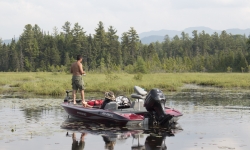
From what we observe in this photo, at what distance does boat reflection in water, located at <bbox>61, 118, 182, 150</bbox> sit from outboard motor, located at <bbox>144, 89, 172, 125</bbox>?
0.98ft

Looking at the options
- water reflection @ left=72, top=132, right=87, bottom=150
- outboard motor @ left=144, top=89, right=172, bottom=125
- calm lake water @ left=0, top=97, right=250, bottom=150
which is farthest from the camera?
outboard motor @ left=144, top=89, right=172, bottom=125

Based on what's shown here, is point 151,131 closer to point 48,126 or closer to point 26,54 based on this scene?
point 48,126

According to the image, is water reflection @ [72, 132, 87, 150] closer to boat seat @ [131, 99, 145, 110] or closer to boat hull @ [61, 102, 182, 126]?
boat hull @ [61, 102, 182, 126]

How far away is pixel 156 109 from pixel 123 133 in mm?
1612

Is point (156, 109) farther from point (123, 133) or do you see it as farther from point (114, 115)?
point (123, 133)

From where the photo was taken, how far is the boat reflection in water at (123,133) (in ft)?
38.0

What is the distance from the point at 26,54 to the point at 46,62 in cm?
666

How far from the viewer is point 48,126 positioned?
1482 cm

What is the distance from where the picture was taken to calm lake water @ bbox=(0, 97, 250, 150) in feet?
38.0

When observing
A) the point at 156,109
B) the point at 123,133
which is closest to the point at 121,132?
the point at 123,133

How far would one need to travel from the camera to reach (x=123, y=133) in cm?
1348

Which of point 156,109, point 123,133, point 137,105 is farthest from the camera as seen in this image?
point 137,105

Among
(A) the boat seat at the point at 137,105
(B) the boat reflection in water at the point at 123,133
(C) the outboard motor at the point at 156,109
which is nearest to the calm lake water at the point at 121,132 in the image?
(B) the boat reflection in water at the point at 123,133

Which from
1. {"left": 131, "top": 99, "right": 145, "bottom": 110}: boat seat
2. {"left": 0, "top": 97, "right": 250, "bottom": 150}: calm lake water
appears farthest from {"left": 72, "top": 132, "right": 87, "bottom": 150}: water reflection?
{"left": 131, "top": 99, "right": 145, "bottom": 110}: boat seat
